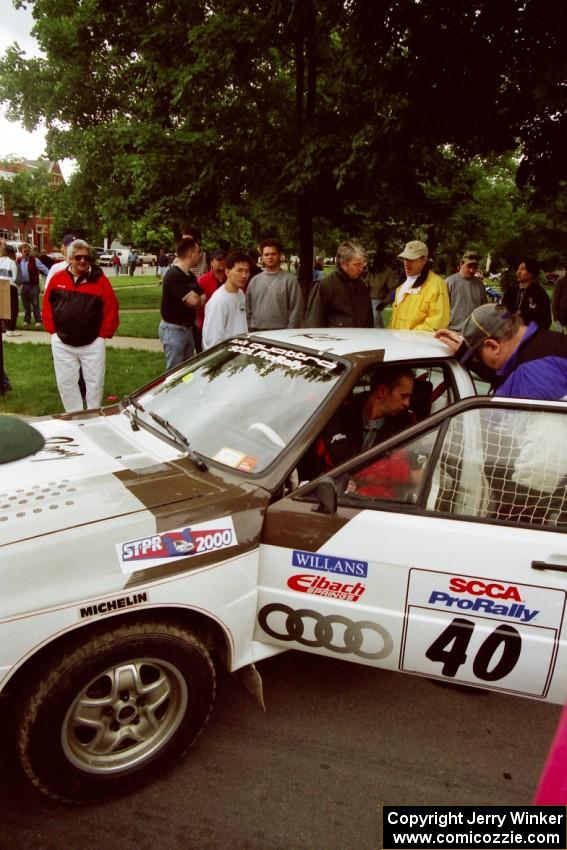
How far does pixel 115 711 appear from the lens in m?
2.22

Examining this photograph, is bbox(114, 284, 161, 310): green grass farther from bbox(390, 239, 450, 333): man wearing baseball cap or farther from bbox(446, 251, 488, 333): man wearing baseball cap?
bbox(390, 239, 450, 333): man wearing baseball cap

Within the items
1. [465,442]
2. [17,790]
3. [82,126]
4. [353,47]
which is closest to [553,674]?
[465,442]

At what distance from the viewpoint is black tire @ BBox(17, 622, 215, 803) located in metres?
2.05

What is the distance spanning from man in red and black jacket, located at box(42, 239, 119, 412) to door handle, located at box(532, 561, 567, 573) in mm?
4332

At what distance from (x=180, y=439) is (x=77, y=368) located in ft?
11.0

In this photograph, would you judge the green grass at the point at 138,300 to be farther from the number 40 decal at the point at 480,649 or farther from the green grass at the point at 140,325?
the number 40 decal at the point at 480,649

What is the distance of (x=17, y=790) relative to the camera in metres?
2.32

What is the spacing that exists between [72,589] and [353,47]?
23.4ft

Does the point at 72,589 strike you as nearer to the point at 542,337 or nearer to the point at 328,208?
the point at 542,337

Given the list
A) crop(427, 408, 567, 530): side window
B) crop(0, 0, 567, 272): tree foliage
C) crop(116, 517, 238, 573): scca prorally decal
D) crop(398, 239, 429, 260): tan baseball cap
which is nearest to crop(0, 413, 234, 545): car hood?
crop(116, 517, 238, 573): scca prorally decal

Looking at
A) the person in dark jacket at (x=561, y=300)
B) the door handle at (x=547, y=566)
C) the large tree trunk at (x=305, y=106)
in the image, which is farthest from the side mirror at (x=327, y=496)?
the person in dark jacket at (x=561, y=300)

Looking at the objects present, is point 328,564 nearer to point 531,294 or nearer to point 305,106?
point 531,294

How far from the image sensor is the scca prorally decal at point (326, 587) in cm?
240

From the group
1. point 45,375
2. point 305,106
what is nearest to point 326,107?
point 305,106
